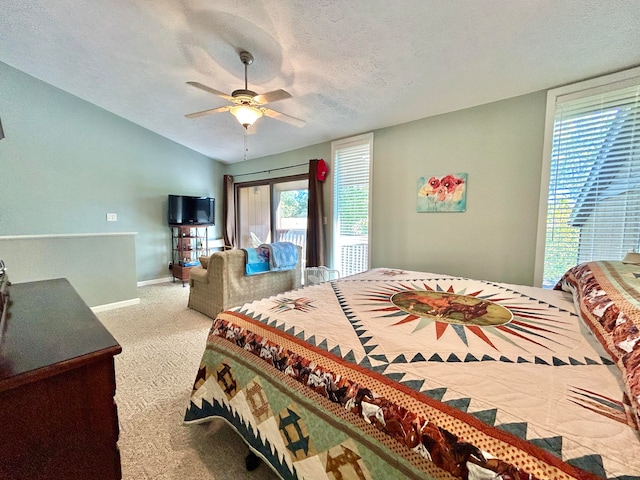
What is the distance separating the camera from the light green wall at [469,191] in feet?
8.52

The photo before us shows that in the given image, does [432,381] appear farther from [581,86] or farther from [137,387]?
[581,86]

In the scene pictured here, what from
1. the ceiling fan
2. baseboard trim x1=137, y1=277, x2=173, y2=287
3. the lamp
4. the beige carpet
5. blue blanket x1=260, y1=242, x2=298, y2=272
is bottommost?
the beige carpet

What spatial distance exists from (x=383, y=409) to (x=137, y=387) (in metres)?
1.97

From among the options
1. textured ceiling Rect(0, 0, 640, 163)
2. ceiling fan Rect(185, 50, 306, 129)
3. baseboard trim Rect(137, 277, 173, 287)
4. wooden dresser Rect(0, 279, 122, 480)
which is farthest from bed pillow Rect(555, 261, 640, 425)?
baseboard trim Rect(137, 277, 173, 287)

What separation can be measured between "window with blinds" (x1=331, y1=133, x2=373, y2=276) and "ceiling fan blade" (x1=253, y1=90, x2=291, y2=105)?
1.80 meters

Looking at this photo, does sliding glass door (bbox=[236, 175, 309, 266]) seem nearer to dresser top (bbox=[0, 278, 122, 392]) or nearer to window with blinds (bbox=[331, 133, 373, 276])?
window with blinds (bbox=[331, 133, 373, 276])

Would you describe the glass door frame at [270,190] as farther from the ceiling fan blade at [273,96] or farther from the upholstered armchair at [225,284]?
the ceiling fan blade at [273,96]

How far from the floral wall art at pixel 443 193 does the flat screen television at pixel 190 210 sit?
403 centimetres

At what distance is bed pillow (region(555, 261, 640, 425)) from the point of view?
0.80m

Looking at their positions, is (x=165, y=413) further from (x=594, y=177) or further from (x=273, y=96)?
(x=594, y=177)

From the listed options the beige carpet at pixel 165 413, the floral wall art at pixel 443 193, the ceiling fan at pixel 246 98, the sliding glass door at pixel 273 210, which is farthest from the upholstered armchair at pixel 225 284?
the floral wall art at pixel 443 193

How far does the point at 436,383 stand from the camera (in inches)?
32.8

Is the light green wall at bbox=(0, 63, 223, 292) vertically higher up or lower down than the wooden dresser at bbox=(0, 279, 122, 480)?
higher up

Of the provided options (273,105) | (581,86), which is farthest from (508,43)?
(273,105)
